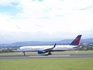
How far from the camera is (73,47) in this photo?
66.7 metres

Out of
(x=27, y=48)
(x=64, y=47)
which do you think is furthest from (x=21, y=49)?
(x=64, y=47)

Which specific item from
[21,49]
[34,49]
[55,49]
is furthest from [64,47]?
[21,49]

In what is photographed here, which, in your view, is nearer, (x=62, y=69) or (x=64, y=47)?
(x=62, y=69)

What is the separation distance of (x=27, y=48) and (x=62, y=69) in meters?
48.4

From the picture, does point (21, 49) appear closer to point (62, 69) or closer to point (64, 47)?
point (64, 47)

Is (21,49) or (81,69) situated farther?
(21,49)

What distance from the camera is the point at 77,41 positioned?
229 feet

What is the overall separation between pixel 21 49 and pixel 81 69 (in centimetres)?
5062

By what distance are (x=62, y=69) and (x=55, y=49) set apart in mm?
46100

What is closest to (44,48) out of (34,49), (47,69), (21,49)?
(34,49)

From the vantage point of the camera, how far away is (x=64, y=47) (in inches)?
2603

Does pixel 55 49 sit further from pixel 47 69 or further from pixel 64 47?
pixel 47 69

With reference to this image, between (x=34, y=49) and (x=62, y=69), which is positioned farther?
(x=34, y=49)

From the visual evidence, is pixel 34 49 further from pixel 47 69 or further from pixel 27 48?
pixel 47 69
